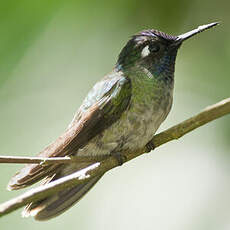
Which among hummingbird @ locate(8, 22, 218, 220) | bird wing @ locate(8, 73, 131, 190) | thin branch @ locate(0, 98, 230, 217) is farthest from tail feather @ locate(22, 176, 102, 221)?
thin branch @ locate(0, 98, 230, 217)

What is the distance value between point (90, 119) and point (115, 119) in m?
0.15

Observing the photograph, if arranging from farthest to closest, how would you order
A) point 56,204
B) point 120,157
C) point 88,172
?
point 56,204 → point 120,157 → point 88,172

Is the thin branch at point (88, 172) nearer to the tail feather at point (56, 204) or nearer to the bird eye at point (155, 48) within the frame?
the tail feather at point (56, 204)

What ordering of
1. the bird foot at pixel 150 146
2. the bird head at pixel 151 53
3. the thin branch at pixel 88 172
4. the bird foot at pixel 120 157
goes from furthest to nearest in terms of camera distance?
1. the bird head at pixel 151 53
2. the bird foot at pixel 150 146
3. the bird foot at pixel 120 157
4. the thin branch at pixel 88 172

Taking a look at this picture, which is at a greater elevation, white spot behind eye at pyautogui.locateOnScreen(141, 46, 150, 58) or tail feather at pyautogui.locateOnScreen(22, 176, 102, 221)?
white spot behind eye at pyautogui.locateOnScreen(141, 46, 150, 58)

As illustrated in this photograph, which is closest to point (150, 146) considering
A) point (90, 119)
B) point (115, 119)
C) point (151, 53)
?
point (115, 119)

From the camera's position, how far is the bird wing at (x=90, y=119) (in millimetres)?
3164

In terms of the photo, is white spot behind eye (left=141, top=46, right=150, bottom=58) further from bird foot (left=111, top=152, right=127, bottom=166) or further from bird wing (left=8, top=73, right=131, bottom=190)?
bird foot (left=111, top=152, right=127, bottom=166)

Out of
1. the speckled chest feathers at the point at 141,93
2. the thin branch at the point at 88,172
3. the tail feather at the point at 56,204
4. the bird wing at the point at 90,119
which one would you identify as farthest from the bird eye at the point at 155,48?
the thin branch at the point at 88,172

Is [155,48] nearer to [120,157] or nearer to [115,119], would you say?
[115,119]

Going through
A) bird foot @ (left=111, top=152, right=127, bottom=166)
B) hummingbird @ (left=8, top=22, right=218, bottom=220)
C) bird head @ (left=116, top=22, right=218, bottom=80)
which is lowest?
bird foot @ (left=111, top=152, right=127, bottom=166)

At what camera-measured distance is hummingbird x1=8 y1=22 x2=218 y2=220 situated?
3.28 metres

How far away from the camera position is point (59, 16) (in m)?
3.58

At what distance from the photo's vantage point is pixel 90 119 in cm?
338
